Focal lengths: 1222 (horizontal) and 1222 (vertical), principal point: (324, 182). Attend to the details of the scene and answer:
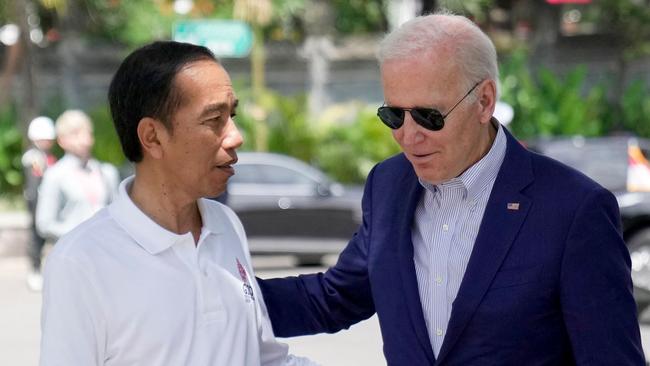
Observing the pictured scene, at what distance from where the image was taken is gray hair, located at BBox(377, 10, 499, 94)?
2781 millimetres

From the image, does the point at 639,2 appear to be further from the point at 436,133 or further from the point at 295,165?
the point at 436,133

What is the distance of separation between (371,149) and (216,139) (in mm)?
19432

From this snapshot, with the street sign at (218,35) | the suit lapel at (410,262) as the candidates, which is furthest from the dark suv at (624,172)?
the suit lapel at (410,262)

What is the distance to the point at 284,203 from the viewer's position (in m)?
15.2

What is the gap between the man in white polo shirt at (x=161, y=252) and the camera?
8.34ft

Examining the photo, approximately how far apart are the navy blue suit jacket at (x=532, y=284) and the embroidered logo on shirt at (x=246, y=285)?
34cm

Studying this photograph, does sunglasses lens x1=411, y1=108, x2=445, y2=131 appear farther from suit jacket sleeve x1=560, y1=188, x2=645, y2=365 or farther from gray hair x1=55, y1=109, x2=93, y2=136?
gray hair x1=55, y1=109, x2=93, y2=136

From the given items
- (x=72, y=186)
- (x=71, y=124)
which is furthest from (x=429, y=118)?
(x=71, y=124)

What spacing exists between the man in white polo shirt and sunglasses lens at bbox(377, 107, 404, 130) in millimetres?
350

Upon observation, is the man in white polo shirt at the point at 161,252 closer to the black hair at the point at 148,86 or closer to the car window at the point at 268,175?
the black hair at the point at 148,86

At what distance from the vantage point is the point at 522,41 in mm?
26859

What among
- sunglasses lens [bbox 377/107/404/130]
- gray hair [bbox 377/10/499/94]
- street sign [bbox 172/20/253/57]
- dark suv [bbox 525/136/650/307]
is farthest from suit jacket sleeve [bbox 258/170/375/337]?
street sign [bbox 172/20/253/57]

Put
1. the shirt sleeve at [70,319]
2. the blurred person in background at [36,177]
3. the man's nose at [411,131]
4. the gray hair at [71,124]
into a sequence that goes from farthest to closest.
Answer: the blurred person in background at [36,177] → the gray hair at [71,124] → the man's nose at [411,131] → the shirt sleeve at [70,319]

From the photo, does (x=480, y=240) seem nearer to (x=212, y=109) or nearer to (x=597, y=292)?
(x=597, y=292)
